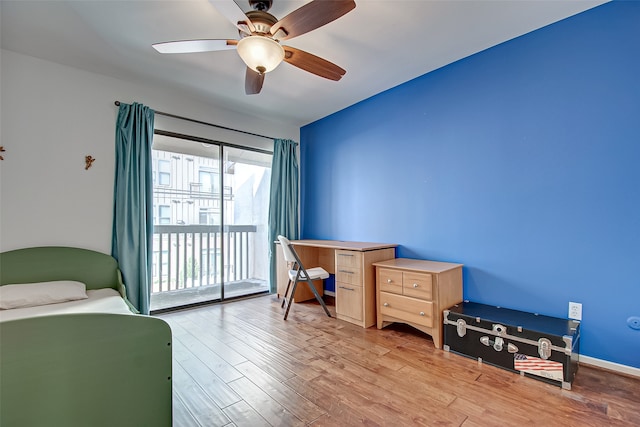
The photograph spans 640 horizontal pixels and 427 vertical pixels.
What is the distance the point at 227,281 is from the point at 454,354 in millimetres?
2869

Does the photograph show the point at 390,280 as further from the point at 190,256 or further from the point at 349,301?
the point at 190,256

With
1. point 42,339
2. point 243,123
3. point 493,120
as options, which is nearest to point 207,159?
point 243,123

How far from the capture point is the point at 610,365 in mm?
1895

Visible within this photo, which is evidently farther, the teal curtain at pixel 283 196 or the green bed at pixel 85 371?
the teal curtain at pixel 283 196

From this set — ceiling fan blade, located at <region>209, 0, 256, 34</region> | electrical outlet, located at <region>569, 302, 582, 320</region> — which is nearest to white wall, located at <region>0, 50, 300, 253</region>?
ceiling fan blade, located at <region>209, 0, 256, 34</region>

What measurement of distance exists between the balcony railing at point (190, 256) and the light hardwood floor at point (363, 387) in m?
1.11

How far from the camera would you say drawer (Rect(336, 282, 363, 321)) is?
2.76 m

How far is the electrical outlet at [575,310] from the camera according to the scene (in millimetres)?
2002

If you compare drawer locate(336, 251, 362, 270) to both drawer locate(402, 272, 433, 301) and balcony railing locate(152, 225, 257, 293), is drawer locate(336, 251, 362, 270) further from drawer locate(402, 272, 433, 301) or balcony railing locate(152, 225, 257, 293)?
balcony railing locate(152, 225, 257, 293)

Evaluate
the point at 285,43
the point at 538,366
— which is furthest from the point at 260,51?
the point at 538,366

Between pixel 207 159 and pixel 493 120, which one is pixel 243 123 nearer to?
pixel 207 159

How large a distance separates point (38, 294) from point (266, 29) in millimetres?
2504

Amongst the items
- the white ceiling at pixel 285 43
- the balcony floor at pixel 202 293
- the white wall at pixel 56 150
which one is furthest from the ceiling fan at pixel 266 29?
the balcony floor at pixel 202 293

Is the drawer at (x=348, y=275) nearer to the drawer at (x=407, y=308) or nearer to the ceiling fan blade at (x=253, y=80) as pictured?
the drawer at (x=407, y=308)
